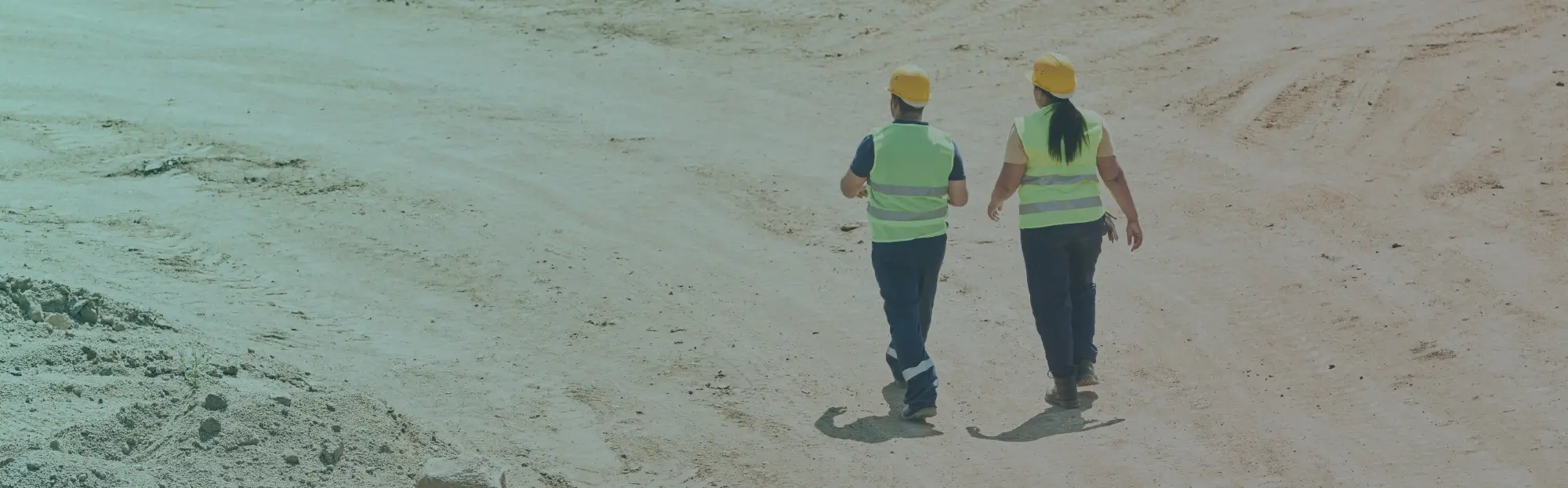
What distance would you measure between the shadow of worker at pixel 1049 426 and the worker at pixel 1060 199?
0.08 m

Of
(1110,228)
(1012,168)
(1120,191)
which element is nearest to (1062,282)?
(1110,228)

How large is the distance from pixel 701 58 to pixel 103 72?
5310mm

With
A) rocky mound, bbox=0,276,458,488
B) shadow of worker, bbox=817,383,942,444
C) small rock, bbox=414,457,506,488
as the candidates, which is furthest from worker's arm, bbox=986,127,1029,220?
rocky mound, bbox=0,276,458,488

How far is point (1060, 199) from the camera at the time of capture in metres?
7.43

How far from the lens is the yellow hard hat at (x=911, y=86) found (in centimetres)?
714

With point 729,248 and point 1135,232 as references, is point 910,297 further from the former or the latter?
point 729,248

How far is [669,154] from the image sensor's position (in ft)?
39.8

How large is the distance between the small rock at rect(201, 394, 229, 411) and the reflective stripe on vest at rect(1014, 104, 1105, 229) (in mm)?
3548

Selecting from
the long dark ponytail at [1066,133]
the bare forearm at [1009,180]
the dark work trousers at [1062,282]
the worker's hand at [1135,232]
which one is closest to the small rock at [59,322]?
the bare forearm at [1009,180]

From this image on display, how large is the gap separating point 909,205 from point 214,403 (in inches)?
121

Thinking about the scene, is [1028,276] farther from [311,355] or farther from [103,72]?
[103,72]

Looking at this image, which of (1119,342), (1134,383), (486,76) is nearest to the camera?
(1134,383)

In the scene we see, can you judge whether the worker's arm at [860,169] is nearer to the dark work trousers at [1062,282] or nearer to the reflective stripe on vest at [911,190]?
the reflective stripe on vest at [911,190]

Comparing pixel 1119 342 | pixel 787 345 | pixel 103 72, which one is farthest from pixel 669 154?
pixel 103 72
